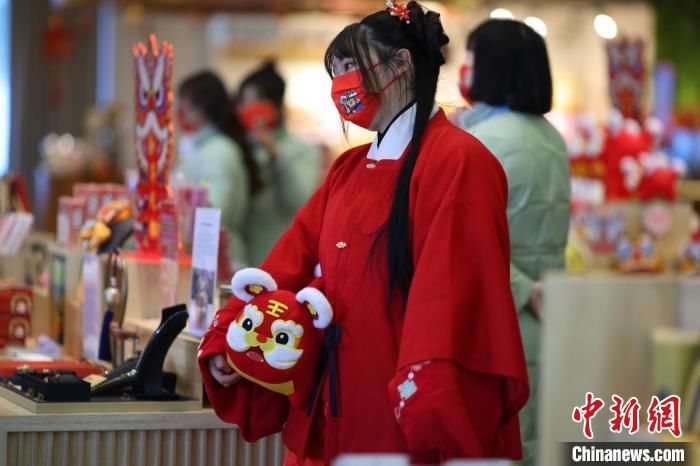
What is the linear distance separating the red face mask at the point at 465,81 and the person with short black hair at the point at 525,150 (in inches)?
0.4

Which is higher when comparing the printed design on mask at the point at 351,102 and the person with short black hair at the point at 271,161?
the printed design on mask at the point at 351,102

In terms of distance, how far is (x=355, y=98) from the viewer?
2283 millimetres

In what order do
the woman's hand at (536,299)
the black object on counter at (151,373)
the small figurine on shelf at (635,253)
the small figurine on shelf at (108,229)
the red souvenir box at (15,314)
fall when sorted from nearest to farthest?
the black object on counter at (151,373) < the woman's hand at (536,299) < the small figurine on shelf at (108,229) < the red souvenir box at (15,314) < the small figurine on shelf at (635,253)

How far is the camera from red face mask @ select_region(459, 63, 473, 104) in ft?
10.9

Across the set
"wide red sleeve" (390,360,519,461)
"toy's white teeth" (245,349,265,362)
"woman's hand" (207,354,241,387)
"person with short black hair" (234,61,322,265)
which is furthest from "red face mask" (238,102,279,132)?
"wide red sleeve" (390,360,519,461)

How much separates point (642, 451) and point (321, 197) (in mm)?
1046

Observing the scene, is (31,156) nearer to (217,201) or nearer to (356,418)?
(217,201)

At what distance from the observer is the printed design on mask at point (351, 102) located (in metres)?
2.28

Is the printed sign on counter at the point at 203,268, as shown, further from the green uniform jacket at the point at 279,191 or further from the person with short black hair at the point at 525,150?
the green uniform jacket at the point at 279,191

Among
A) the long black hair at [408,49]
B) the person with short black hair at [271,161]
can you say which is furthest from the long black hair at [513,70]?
the person with short black hair at [271,161]

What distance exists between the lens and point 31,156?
11.9 m

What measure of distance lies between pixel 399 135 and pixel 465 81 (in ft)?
3.66

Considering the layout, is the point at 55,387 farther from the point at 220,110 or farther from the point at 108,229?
the point at 220,110

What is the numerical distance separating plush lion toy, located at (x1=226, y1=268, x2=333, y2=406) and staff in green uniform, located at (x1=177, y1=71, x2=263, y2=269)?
2.93m
